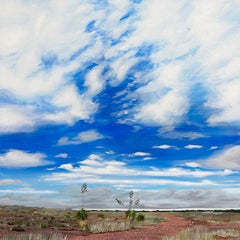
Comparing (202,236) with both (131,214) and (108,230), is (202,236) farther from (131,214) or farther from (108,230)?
(131,214)

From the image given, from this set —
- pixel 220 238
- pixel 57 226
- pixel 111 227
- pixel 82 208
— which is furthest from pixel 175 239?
pixel 57 226

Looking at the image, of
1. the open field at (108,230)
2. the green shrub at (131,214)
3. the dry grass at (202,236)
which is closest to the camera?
the dry grass at (202,236)

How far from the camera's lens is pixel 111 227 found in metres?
34.8

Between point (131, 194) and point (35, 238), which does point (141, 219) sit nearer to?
point (131, 194)

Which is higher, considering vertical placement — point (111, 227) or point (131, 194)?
point (131, 194)

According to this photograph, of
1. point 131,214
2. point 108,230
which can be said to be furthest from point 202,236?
point 131,214

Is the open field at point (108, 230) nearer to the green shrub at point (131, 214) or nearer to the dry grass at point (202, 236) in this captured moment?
the dry grass at point (202, 236)

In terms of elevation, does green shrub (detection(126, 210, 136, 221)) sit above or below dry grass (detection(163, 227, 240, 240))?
above

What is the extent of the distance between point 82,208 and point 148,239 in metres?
12.7

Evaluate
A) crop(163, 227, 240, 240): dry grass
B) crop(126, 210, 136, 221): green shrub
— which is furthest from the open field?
crop(126, 210, 136, 221): green shrub

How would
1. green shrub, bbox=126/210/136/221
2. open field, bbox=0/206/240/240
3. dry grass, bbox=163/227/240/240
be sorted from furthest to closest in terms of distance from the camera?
1. green shrub, bbox=126/210/136/221
2. open field, bbox=0/206/240/240
3. dry grass, bbox=163/227/240/240

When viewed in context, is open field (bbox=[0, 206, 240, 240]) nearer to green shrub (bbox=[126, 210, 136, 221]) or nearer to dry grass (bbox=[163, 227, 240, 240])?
dry grass (bbox=[163, 227, 240, 240])

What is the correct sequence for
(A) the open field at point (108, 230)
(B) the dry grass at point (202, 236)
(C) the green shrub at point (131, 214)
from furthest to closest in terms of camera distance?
(C) the green shrub at point (131, 214), (A) the open field at point (108, 230), (B) the dry grass at point (202, 236)

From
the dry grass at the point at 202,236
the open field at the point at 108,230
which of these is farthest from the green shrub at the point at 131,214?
the dry grass at the point at 202,236
